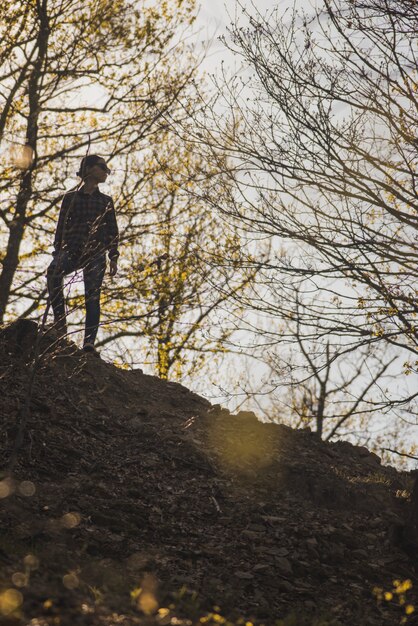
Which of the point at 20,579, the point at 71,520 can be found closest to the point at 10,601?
the point at 20,579

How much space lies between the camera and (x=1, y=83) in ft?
31.5

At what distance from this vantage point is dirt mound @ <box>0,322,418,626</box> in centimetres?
389

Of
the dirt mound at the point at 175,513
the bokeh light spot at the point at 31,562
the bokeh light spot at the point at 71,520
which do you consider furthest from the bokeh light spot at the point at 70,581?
the bokeh light spot at the point at 71,520

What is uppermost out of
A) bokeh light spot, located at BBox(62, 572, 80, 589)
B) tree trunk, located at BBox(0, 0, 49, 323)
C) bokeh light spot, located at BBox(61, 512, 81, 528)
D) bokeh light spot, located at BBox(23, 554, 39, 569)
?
tree trunk, located at BBox(0, 0, 49, 323)

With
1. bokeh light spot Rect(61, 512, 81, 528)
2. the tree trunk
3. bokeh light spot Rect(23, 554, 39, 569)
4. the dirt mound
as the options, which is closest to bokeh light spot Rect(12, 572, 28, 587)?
the dirt mound

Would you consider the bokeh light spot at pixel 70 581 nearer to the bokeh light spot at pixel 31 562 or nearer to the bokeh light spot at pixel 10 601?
the bokeh light spot at pixel 31 562

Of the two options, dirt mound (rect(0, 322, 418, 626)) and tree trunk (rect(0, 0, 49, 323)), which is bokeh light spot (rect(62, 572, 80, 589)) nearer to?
dirt mound (rect(0, 322, 418, 626))

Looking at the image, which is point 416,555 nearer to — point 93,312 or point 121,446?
point 121,446

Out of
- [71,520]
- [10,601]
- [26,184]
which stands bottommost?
[10,601]

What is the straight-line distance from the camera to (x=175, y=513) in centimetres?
545

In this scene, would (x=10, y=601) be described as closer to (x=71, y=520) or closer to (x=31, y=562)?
(x=31, y=562)

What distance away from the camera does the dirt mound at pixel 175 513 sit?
12.8ft

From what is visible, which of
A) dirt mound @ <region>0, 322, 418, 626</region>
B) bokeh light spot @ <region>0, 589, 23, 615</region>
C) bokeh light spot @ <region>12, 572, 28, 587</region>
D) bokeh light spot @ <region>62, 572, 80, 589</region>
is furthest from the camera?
dirt mound @ <region>0, 322, 418, 626</region>

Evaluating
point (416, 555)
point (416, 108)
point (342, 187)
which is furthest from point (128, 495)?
point (416, 108)
